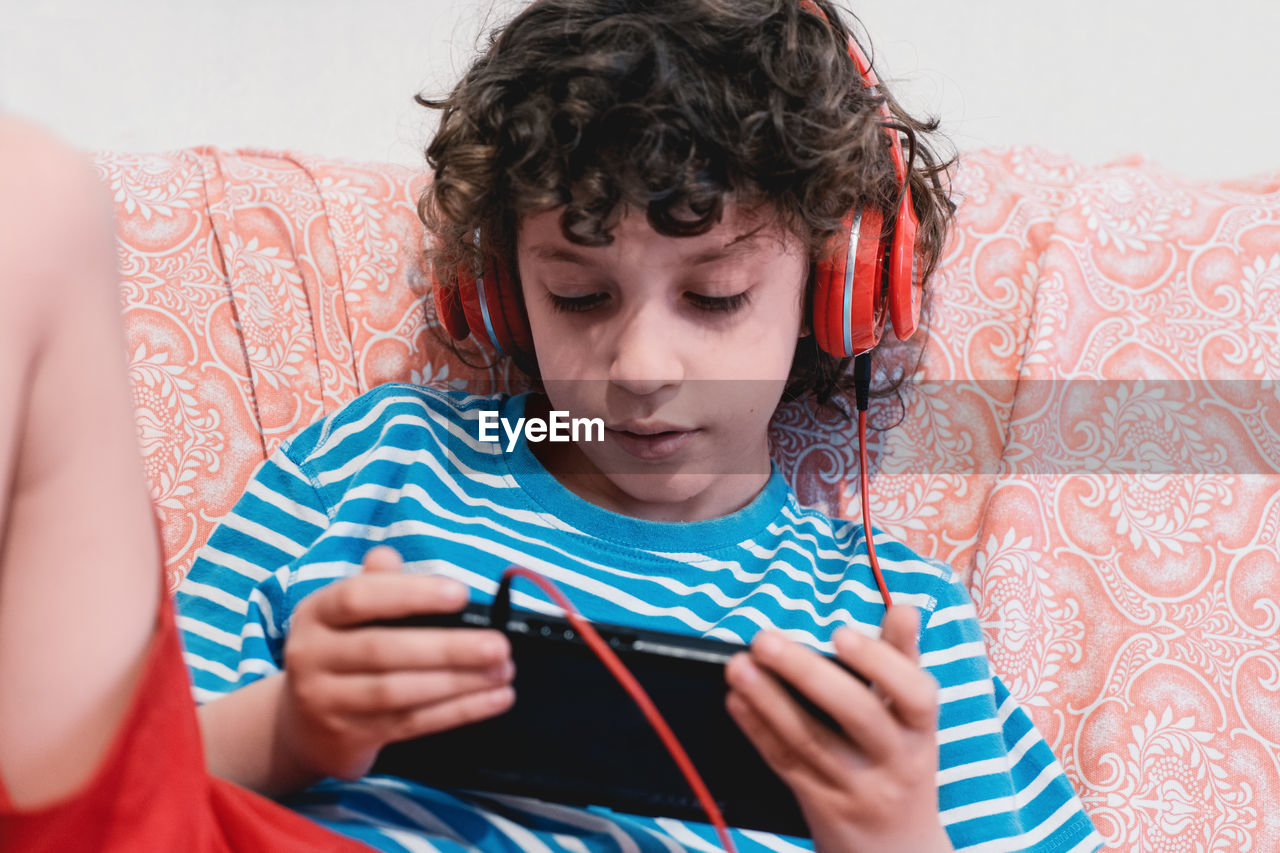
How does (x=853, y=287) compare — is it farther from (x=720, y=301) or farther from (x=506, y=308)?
(x=506, y=308)

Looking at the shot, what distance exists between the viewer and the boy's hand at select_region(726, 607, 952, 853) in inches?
19.7

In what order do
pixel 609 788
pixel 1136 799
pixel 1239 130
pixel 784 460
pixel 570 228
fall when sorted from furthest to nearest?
pixel 1239 130, pixel 784 460, pixel 1136 799, pixel 570 228, pixel 609 788

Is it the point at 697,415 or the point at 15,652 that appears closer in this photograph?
the point at 15,652

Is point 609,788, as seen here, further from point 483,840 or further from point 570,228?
point 570,228

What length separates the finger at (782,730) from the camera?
51 centimetres

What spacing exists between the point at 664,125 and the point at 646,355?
0.54 feet

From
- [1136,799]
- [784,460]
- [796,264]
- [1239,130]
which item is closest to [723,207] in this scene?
[796,264]

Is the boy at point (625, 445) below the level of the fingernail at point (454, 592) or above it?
above

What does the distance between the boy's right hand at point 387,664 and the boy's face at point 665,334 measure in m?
0.25

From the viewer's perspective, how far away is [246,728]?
592 mm

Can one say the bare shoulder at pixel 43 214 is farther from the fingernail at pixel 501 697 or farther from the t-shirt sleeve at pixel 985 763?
the t-shirt sleeve at pixel 985 763

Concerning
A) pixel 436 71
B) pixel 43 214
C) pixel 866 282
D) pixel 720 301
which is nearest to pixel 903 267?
pixel 866 282

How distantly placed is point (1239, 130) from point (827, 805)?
1.13 metres

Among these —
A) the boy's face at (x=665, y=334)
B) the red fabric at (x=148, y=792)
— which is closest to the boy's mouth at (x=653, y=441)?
the boy's face at (x=665, y=334)
